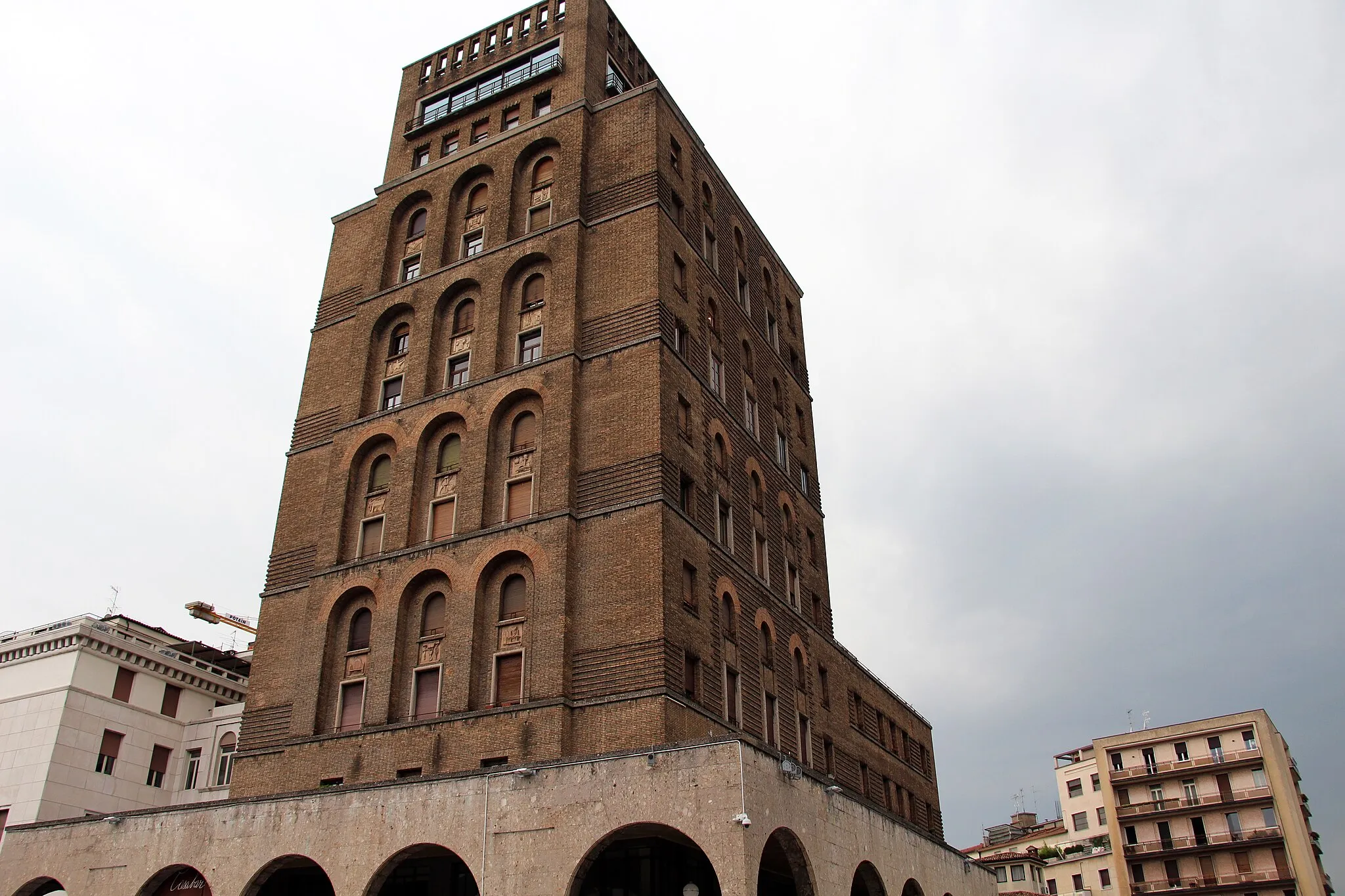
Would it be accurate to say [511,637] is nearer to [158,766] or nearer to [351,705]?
[351,705]

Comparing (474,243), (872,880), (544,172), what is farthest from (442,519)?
(872,880)

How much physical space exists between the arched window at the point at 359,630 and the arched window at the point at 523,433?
21.6 ft

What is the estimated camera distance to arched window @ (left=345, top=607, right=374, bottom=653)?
3216cm

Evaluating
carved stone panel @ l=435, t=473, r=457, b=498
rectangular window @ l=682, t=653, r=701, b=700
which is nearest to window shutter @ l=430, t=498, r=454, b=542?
carved stone panel @ l=435, t=473, r=457, b=498

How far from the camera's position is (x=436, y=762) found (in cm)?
2848

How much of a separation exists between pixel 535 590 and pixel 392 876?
26.2 feet

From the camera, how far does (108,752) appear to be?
40.8 metres

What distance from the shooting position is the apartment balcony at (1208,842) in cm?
6881

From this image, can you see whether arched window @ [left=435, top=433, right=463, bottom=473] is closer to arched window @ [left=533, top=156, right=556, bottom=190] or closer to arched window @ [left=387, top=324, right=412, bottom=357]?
arched window @ [left=387, top=324, right=412, bottom=357]

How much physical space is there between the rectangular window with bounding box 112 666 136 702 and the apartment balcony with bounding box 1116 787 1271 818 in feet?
210

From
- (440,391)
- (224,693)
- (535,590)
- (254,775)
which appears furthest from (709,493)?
(224,693)

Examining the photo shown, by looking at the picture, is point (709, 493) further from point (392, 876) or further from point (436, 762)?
point (392, 876)

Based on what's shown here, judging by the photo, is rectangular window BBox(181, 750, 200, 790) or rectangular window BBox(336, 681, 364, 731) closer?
rectangular window BBox(336, 681, 364, 731)

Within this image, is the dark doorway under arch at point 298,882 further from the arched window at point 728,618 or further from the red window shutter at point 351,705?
the arched window at point 728,618
